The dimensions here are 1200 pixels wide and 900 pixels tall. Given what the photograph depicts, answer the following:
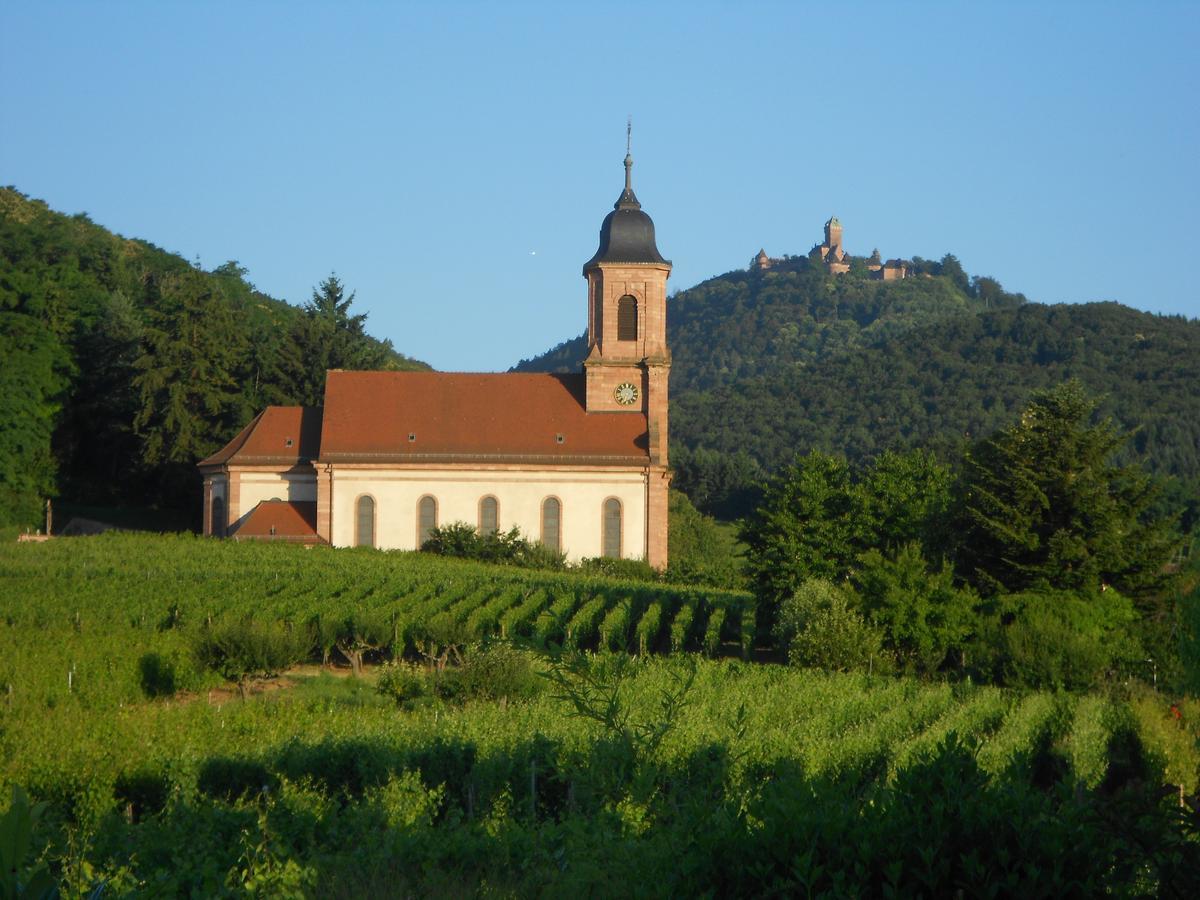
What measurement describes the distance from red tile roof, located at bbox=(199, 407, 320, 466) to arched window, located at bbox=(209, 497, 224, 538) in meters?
1.47

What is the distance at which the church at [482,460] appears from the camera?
5100 centimetres

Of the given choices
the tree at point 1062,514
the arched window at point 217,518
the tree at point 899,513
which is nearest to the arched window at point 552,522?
the arched window at point 217,518

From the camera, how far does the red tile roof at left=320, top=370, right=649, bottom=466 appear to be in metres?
51.5

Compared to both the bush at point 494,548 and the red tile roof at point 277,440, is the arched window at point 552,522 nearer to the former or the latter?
the bush at point 494,548

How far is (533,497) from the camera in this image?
2037 inches

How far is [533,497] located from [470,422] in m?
3.87

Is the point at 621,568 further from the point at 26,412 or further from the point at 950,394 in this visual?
the point at 950,394

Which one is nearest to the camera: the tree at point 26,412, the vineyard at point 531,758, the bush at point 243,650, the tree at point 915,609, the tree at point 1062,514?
the vineyard at point 531,758

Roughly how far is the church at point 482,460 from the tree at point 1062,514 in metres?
19.3

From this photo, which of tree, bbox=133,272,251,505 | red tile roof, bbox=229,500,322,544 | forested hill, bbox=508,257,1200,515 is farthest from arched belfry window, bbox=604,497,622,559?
forested hill, bbox=508,257,1200,515

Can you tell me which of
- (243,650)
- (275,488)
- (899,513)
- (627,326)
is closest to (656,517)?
(627,326)

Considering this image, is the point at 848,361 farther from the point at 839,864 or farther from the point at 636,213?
the point at 839,864

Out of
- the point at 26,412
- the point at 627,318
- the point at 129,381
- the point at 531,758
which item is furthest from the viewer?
the point at 129,381

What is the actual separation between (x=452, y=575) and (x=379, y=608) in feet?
24.0
